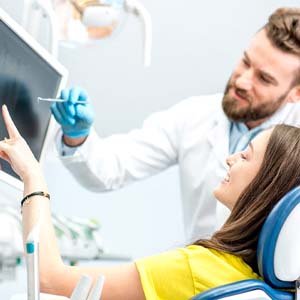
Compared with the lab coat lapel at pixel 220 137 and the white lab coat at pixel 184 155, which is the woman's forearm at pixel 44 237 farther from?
the lab coat lapel at pixel 220 137

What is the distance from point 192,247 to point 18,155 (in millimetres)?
463

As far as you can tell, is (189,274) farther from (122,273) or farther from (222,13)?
(222,13)

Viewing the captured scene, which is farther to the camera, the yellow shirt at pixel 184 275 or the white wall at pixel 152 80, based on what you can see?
the white wall at pixel 152 80

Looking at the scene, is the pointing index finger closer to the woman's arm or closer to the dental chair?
the woman's arm

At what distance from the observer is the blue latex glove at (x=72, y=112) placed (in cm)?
201

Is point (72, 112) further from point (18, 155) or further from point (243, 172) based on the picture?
point (243, 172)

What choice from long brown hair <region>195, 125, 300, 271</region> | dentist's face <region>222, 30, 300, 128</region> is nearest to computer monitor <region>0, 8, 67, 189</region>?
long brown hair <region>195, 125, 300, 271</region>

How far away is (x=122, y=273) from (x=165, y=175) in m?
2.14

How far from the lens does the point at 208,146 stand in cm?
262

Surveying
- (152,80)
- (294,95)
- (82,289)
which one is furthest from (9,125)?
(152,80)

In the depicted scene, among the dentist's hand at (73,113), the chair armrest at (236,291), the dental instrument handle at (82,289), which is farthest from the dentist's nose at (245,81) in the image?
the dental instrument handle at (82,289)

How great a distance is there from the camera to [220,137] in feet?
8.46

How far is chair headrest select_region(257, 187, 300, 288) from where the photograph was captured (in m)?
1.39

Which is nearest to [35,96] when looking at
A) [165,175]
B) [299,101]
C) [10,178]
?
[10,178]
